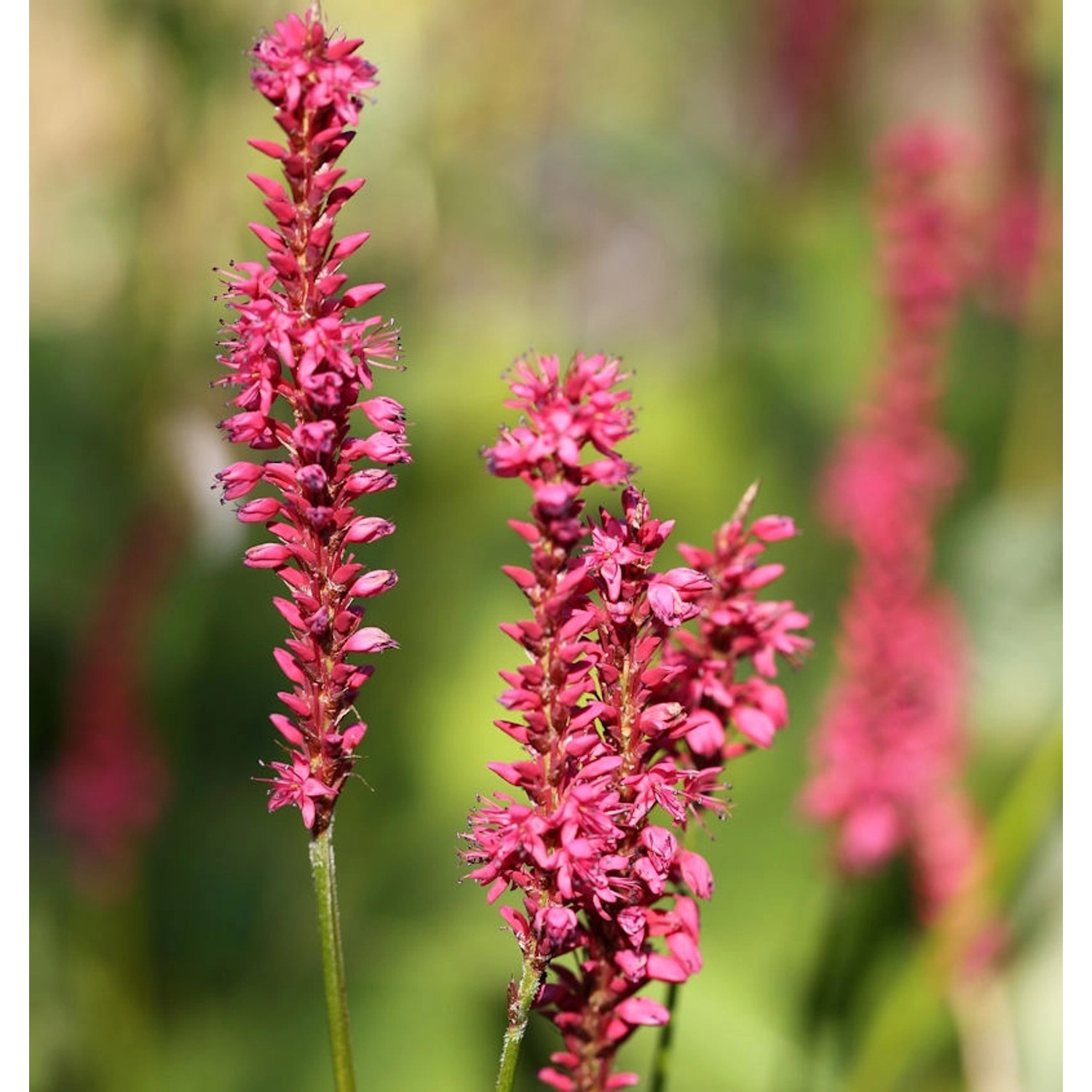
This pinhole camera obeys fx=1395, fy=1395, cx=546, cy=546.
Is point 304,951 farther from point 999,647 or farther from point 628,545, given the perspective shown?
point 628,545

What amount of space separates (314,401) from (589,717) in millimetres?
426

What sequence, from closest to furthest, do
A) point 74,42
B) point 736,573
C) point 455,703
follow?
point 736,573 < point 455,703 < point 74,42

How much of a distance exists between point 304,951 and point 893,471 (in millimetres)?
1990

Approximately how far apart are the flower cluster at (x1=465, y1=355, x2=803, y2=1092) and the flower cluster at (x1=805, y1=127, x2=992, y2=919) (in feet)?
5.46

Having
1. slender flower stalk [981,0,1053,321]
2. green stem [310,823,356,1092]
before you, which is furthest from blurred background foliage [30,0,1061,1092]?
green stem [310,823,356,1092]

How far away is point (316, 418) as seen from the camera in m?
1.46

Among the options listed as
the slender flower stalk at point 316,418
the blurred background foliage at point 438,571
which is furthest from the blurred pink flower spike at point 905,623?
the slender flower stalk at point 316,418

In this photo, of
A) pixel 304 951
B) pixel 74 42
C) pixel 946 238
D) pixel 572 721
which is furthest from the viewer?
pixel 74 42

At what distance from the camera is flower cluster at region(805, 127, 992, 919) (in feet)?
10.2

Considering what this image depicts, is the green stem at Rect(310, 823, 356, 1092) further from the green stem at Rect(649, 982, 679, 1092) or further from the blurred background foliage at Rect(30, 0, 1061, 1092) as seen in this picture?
the blurred background foliage at Rect(30, 0, 1061, 1092)

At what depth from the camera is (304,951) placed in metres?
3.75

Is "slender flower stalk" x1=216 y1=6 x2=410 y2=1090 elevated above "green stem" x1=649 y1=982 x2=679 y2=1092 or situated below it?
above

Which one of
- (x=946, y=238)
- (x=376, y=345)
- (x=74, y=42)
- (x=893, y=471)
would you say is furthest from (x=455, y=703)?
(x=74, y=42)

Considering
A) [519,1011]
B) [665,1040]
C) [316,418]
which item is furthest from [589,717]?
[665,1040]
